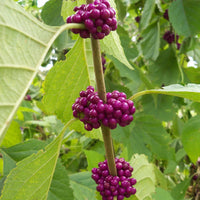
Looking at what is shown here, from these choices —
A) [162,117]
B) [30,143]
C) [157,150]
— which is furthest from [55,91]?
[162,117]

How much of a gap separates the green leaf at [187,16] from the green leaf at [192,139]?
415 mm

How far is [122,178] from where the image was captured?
1.90ft

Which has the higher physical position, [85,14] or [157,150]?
[85,14]

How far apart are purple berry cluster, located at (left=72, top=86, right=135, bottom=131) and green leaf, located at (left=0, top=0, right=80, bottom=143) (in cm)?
15

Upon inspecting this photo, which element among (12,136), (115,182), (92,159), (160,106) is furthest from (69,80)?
(160,106)

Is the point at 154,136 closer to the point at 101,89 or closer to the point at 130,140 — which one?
the point at 130,140

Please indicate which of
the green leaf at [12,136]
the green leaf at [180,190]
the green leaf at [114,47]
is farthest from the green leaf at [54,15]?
the green leaf at [180,190]

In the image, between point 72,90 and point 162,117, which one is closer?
point 72,90

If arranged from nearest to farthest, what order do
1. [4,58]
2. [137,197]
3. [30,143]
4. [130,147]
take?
[4,58] → [137,197] → [30,143] → [130,147]

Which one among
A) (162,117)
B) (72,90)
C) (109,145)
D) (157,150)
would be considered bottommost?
(157,150)

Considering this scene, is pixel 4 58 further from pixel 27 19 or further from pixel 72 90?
pixel 72 90

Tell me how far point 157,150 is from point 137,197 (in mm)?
559

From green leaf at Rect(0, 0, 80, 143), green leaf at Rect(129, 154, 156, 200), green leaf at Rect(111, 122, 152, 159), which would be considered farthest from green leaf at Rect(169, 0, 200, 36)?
green leaf at Rect(0, 0, 80, 143)

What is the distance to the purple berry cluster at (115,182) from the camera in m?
0.57
